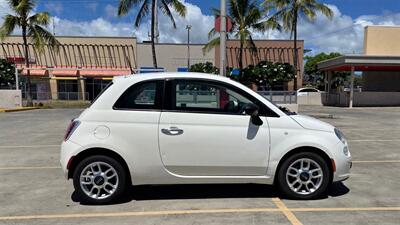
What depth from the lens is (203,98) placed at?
5.67 metres

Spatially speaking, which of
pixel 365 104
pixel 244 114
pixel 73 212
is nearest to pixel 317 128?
pixel 244 114

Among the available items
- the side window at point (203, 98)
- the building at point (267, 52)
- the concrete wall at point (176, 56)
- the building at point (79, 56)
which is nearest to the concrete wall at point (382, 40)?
the building at point (267, 52)

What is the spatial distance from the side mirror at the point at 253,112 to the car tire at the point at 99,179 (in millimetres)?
1882

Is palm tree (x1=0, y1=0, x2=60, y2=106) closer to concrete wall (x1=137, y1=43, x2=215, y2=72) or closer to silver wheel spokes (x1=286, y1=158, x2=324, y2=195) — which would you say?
concrete wall (x1=137, y1=43, x2=215, y2=72)

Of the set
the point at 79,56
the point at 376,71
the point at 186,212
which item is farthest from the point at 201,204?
the point at 79,56

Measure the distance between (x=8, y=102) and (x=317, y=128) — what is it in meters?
27.6

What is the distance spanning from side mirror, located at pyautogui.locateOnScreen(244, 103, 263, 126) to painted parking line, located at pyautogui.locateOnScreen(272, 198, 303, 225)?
3.69 feet

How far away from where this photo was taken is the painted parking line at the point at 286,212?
4797 mm

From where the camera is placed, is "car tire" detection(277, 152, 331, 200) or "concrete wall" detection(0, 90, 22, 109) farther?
"concrete wall" detection(0, 90, 22, 109)

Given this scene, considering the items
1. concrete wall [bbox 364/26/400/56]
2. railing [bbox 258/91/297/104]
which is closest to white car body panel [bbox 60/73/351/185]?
railing [bbox 258/91/297/104]

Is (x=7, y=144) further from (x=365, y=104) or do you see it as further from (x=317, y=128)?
(x=365, y=104)

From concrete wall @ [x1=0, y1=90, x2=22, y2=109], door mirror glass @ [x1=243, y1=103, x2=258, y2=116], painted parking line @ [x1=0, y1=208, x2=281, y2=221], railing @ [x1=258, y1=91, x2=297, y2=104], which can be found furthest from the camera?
concrete wall @ [x1=0, y1=90, x2=22, y2=109]

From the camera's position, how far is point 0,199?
5785mm

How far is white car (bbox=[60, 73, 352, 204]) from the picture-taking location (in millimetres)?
5379
